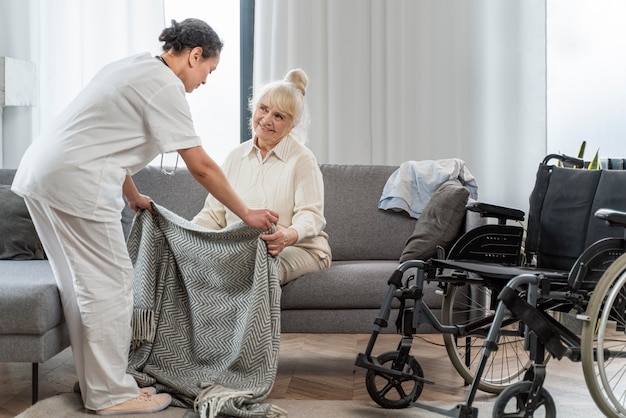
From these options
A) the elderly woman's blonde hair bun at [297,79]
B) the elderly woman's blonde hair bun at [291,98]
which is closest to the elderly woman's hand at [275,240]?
the elderly woman's blonde hair bun at [291,98]

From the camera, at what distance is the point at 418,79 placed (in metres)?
4.63

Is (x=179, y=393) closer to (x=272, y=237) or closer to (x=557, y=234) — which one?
(x=272, y=237)

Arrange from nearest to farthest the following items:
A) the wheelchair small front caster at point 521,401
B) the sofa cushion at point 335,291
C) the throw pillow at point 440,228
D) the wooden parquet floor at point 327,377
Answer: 1. the wheelchair small front caster at point 521,401
2. the wooden parquet floor at point 327,377
3. the sofa cushion at point 335,291
4. the throw pillow at point 440,228

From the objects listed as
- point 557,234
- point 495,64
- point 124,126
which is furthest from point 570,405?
point 495,64

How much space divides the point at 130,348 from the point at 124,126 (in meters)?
0.78

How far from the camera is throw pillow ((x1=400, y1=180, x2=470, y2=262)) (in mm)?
3326

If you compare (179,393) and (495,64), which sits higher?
(495,64)

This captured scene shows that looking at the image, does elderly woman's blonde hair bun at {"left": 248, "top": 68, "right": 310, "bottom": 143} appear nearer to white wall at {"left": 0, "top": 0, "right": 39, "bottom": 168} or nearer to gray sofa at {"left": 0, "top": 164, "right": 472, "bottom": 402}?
gray sofa at {"left": 0, "top": 164, "right": 472, "bottom": 402}

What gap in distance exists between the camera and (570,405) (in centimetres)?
282

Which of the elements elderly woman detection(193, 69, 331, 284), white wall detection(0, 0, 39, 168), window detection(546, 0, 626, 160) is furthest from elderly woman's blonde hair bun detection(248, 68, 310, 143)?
window detection(546, 0, 626, 160)

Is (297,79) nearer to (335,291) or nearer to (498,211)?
(335,291)

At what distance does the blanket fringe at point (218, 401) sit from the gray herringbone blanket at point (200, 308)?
42mm

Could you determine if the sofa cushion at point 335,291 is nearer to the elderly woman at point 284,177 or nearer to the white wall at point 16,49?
the elderly woman at point 284,177

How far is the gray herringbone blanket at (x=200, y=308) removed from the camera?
8.98 feet
